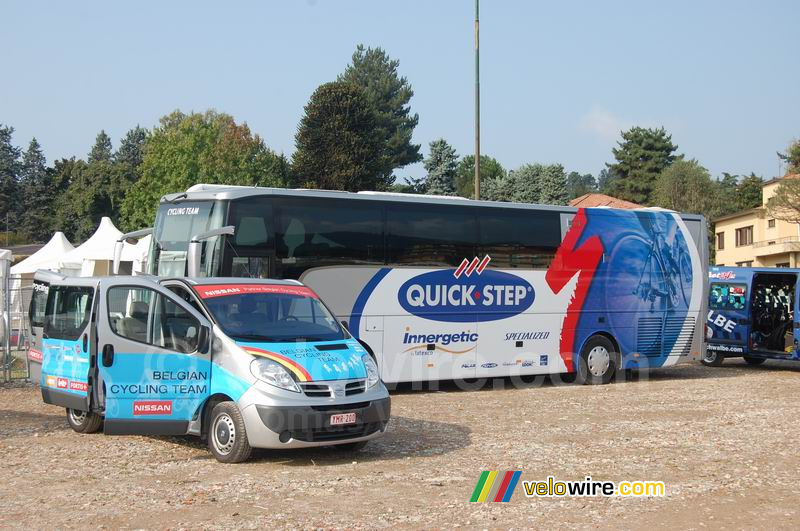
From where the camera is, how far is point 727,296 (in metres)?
24.9

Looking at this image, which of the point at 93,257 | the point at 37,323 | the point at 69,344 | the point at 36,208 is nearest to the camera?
the point at 69,344

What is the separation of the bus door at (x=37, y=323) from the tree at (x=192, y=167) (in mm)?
58941

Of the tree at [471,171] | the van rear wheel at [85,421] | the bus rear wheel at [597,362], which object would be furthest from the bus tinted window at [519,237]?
the tree at [471,171]

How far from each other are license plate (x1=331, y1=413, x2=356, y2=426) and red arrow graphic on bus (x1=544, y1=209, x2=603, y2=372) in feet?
32.6

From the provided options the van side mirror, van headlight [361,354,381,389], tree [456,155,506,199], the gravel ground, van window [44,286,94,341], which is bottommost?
the gravel ground

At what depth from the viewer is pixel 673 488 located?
8844mm

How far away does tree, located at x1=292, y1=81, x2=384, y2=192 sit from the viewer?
64.1 m

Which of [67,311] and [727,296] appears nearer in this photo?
[67,311]

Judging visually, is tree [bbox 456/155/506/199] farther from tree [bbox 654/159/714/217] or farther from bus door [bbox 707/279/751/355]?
bus door [bbox 707/279/751/355]

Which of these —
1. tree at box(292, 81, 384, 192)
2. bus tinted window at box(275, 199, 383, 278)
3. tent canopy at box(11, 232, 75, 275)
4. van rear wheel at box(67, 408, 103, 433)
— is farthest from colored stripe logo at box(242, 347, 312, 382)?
tree at box(292, 81, 384, 192)

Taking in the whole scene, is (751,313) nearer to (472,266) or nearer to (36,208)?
(472,266)

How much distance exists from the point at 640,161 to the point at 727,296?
81.7 meters

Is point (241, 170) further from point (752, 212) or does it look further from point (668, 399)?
point (668, 399)

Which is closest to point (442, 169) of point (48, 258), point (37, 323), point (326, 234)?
point (48, 258)
